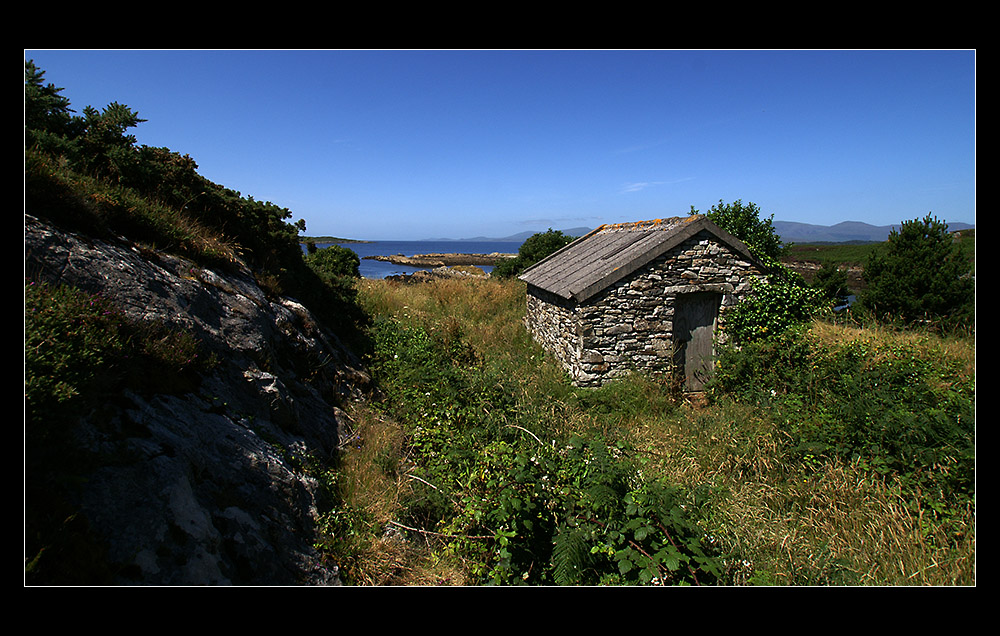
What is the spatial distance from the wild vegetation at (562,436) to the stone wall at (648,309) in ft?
1.32

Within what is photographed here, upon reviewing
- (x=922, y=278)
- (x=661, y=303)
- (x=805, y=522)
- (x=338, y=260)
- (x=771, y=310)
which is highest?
(x=338, y=260)

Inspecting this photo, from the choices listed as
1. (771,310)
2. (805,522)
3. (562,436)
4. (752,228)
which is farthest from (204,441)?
(752,228)

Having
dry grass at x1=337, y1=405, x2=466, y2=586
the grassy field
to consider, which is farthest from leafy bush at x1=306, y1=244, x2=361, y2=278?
dry grass at x1=337, y1=405, x2=466, y2=586

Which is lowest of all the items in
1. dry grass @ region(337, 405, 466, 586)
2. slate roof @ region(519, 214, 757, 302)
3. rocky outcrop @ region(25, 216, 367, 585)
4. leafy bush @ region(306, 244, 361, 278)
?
dry grass @ region(337, 405, 466, 586)

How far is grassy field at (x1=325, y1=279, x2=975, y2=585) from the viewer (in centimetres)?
332

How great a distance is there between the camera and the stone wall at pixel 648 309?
8102mm

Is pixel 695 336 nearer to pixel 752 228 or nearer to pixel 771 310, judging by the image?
pixel 771 310

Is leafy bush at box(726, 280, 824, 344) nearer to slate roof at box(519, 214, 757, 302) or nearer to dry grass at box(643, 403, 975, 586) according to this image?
slate roof at box(519, 214, 757, 302)

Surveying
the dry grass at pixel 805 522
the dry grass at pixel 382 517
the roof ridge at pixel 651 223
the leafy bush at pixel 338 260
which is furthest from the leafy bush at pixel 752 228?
the leafy bush at pixel 338 260

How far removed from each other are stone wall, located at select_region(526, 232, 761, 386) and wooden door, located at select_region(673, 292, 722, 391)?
18 centimetres

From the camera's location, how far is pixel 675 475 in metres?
5.16

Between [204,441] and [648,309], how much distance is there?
7279 millimetres

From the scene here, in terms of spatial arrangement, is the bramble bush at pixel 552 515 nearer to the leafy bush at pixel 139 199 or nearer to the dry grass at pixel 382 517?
the dry grass at pixel 382 517
